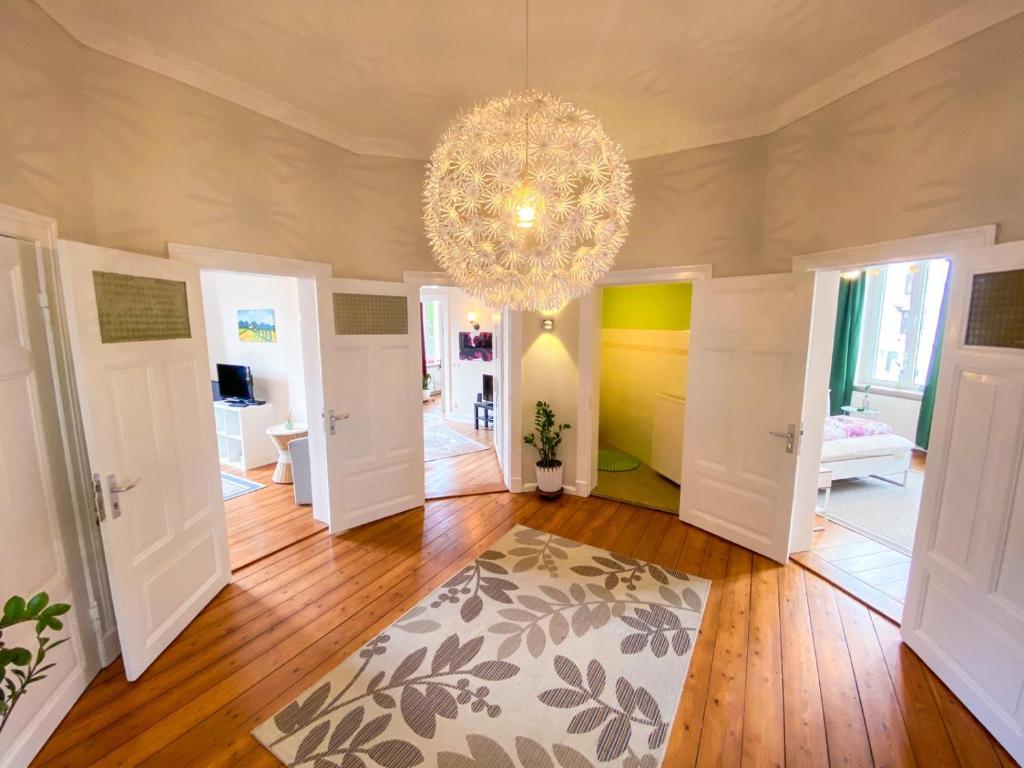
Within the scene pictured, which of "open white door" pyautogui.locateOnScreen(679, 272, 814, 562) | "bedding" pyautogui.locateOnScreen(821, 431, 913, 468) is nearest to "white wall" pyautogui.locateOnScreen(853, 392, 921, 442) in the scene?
"bedding" pyautogui.locateOnScreen(821, 431, 913, 468)

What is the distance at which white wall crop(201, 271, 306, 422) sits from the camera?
5.21m

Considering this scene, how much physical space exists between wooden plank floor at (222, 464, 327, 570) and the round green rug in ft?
10.6

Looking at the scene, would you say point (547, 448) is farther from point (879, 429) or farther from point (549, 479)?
point (879, 429)

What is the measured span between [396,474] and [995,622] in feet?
12.4

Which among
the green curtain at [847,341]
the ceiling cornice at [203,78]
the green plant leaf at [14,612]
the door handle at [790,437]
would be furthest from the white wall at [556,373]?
the green curtain at [847,341]

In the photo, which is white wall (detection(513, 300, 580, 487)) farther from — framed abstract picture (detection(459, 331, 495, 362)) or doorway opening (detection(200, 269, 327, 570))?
framed abstract picture (detection(459, 331, 495, 362))

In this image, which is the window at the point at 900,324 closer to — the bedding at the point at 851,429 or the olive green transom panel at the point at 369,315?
the bedding at the point at 851,429

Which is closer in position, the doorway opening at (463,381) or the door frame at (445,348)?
the doorway opening at (463,381)

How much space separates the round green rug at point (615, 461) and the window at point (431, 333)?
15.5ft

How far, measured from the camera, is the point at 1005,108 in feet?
6.26

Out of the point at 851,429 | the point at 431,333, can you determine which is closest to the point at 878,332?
the point at 851,429

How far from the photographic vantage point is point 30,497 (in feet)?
5.89

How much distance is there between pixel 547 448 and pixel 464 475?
1.21 meters

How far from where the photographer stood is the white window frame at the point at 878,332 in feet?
19.9
